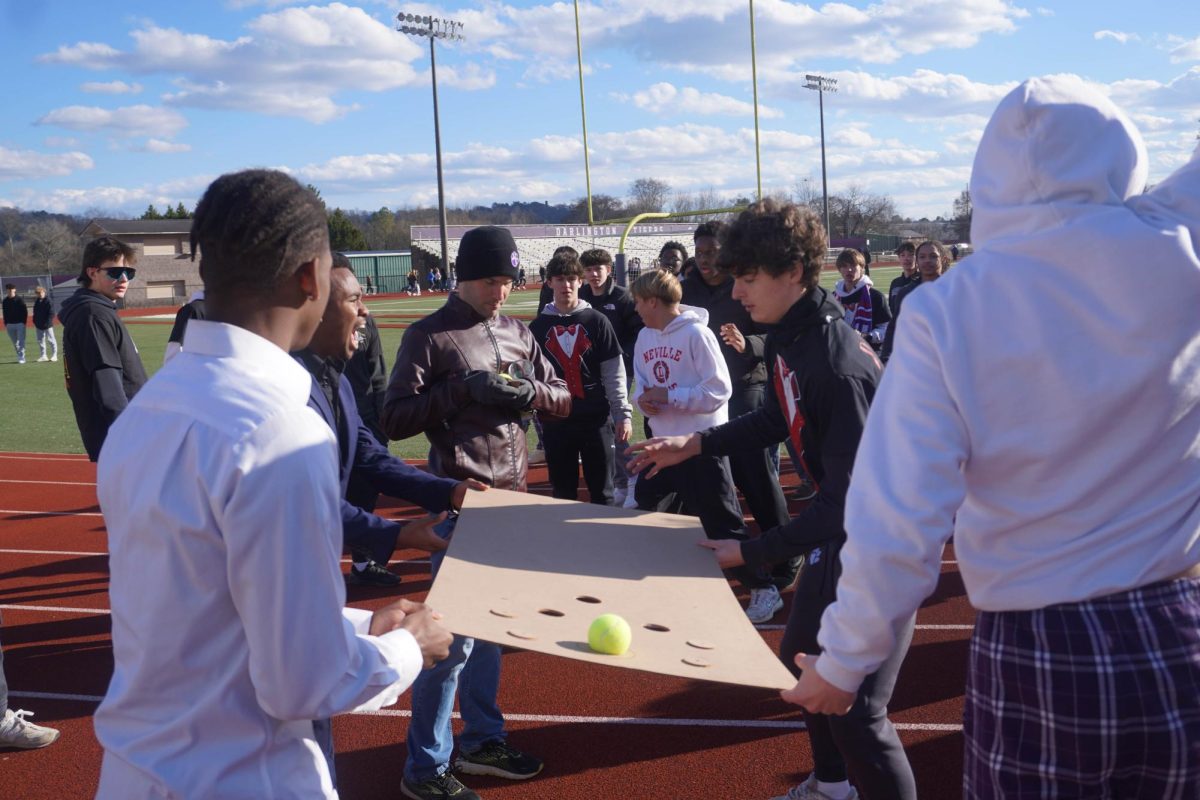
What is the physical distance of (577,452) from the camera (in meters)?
6.37

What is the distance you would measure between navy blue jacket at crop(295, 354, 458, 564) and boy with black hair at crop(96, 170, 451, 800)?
37.6 inches

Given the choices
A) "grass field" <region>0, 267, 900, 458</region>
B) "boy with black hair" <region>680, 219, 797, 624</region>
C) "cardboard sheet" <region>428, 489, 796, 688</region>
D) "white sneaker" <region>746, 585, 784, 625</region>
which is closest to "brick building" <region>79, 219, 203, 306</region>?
"grass field" <region>0, 267, 900, 458</region>

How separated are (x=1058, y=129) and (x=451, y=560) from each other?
5.43ft

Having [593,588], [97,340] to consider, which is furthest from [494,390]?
[97,340]

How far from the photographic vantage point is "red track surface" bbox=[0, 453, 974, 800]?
3.91 m

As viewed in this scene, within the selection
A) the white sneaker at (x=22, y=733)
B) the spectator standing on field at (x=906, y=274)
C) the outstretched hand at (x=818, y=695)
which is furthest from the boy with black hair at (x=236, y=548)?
the spectator standing on field at (x=906, y=274)

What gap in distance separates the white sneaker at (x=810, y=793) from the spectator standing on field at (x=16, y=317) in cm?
2342

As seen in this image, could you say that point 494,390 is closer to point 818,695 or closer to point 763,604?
point 818,695

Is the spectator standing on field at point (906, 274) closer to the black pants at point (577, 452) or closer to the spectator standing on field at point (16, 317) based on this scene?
the black pants at point (577, 452)

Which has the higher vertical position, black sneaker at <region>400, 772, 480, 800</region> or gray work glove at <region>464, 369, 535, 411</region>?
gray work glove at <region>464, 369, 535, 411</region>

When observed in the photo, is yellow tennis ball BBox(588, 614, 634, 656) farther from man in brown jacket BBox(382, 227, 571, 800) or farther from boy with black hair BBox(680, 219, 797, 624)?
boy with black hair BBox(680, 219, 797, 624)

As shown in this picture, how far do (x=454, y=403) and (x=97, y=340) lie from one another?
3.17 m

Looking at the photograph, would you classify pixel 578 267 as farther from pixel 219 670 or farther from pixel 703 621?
pixel 219 670

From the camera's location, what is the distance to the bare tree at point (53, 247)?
236 feet
